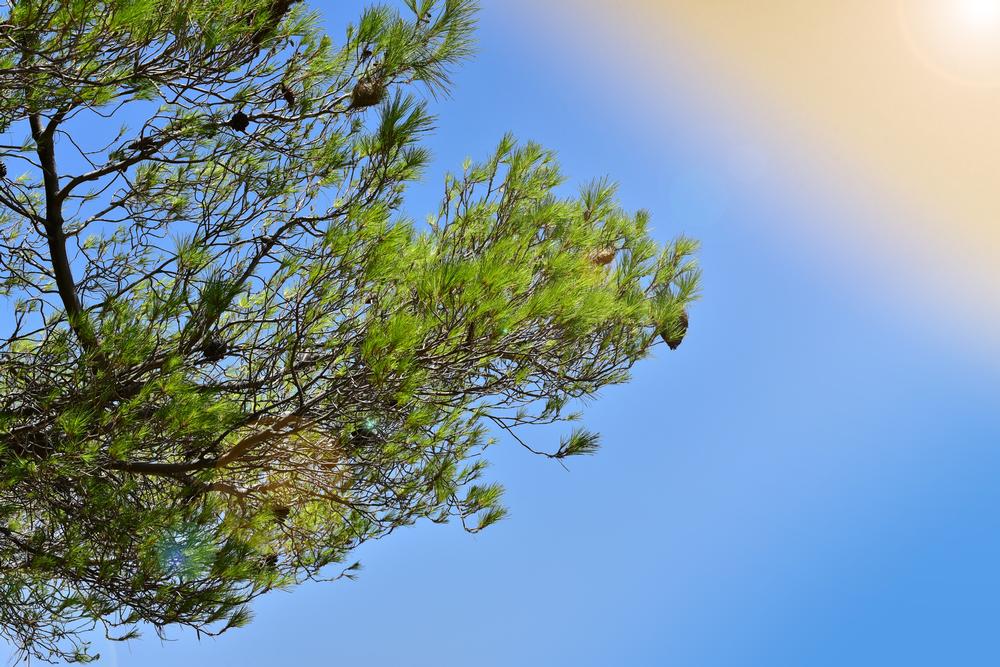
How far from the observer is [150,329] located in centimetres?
284

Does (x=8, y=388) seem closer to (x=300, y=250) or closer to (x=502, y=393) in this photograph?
(x=300, y=250)

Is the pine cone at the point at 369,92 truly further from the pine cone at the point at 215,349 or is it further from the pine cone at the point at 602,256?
the pine cone at the point at 602,256

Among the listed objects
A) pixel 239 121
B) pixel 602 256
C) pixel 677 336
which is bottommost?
pixel 677 336

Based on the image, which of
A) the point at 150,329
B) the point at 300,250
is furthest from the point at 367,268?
the point at 150,329

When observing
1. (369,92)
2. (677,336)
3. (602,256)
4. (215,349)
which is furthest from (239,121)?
(677,336)

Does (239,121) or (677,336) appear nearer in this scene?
(239,121)

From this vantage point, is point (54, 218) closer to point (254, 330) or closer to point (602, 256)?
point (254, 330)

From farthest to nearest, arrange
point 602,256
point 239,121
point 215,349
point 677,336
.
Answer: point 602,256
point 677,336
point 239,121
point 215,349

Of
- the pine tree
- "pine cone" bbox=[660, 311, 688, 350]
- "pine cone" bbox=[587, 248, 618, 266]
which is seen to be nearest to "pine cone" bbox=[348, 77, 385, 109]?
the pine tree

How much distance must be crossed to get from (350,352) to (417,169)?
0.83 meters

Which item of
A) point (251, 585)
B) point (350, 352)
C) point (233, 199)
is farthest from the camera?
point (251, 585)

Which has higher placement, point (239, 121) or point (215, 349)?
point (239, 121)

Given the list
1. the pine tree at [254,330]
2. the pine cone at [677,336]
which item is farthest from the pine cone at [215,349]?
the pine cone at [677,336]

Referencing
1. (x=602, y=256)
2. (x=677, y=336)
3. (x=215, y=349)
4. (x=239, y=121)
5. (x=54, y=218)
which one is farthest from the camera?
(x=602, y=256)
